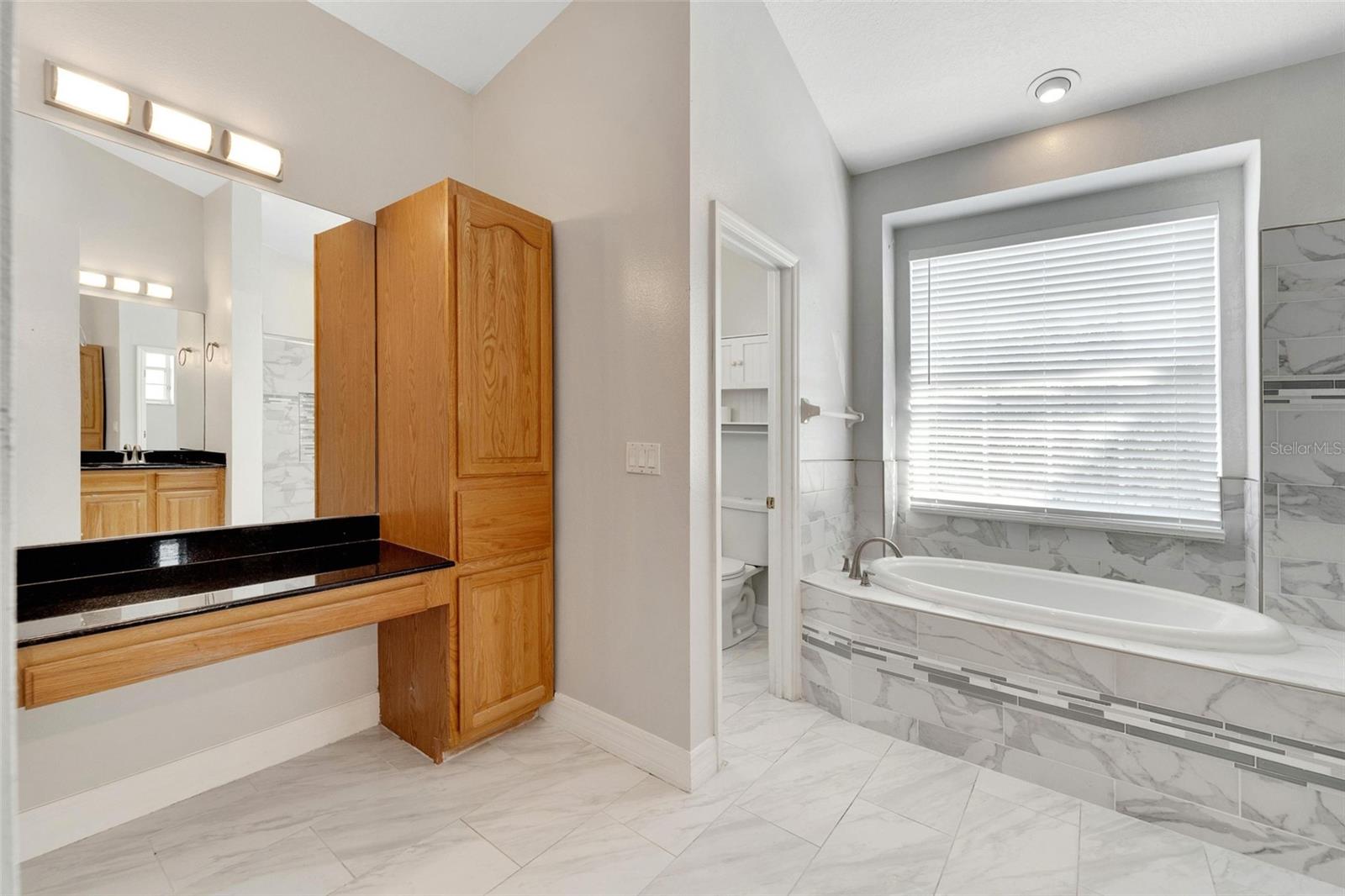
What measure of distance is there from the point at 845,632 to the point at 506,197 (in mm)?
2404

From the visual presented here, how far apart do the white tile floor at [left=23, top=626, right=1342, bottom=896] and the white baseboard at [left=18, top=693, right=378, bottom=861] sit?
0.04 metres

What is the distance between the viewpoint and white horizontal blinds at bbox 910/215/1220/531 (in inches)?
104

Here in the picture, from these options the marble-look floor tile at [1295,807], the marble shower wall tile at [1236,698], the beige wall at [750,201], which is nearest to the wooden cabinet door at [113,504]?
the beige wall at [750,201]

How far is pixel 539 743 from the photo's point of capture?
2188mm

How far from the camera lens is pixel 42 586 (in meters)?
1.57

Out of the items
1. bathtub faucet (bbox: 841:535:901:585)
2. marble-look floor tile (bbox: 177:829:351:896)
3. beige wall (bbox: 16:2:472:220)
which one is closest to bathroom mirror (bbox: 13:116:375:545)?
beige wall (bbox: 16:2:472:220)

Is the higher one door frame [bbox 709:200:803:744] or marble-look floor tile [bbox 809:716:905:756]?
door frame [bbox 709:200:803:744]

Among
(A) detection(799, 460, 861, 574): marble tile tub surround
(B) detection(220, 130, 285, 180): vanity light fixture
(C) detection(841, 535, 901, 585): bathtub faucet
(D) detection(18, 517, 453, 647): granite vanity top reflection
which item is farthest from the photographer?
(A) detection(799, 460, 861, 574): marble tile tub surround

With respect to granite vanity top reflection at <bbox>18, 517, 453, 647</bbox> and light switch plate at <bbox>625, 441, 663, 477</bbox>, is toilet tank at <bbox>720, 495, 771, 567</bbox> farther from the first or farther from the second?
granite vanity top reflection at <bbox>18, 517, 453, 647</bbox>

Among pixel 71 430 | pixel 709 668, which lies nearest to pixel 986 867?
pixel 709 668

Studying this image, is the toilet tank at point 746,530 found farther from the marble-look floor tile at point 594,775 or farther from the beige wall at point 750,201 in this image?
the marble-look floor tile at point 594,775

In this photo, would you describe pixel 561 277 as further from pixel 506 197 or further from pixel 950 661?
pixel 950 661

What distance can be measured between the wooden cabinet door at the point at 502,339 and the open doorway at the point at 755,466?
0.72 meters

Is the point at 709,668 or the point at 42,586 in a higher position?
the point at 42,586
